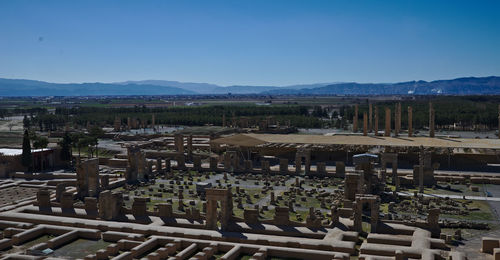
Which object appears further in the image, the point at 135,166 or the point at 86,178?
the point at 135,166

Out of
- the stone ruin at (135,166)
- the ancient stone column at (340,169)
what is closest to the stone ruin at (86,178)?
the stone ruin at (135,166)

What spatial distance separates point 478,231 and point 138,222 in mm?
21778

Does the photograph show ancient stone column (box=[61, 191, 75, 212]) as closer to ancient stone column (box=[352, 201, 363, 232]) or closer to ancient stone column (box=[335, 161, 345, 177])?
ancient stone column (box=[352, 201, 363, 232])

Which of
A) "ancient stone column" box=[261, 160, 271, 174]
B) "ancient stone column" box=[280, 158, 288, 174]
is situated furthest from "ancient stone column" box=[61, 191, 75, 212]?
"ancient stone column" box=[280, 158, 288, 174]

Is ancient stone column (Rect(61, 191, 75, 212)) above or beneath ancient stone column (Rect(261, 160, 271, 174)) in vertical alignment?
above

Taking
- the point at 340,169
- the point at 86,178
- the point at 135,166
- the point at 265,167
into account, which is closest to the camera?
the point at 86,178

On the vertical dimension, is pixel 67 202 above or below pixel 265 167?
above

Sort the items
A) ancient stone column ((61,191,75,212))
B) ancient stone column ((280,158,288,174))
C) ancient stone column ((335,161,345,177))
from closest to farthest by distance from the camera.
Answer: ancient stone column ((61,191,75,212)) < ancient stone column ((335,161,345,177)) < ancient stone column ((280,158,288,174))

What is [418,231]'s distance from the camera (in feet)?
99.0

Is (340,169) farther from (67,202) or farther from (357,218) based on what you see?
(67,202)

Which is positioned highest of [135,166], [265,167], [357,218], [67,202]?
[135,166]

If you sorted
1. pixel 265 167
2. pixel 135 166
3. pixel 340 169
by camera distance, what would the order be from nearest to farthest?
1. pixel 135 166
2. pixel 340 169
3. pixel 265 167

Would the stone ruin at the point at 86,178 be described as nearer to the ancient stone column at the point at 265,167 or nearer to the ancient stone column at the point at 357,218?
the ancient stone column at the point at 265,167

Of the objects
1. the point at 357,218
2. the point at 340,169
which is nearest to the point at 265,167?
the point at 340,169
